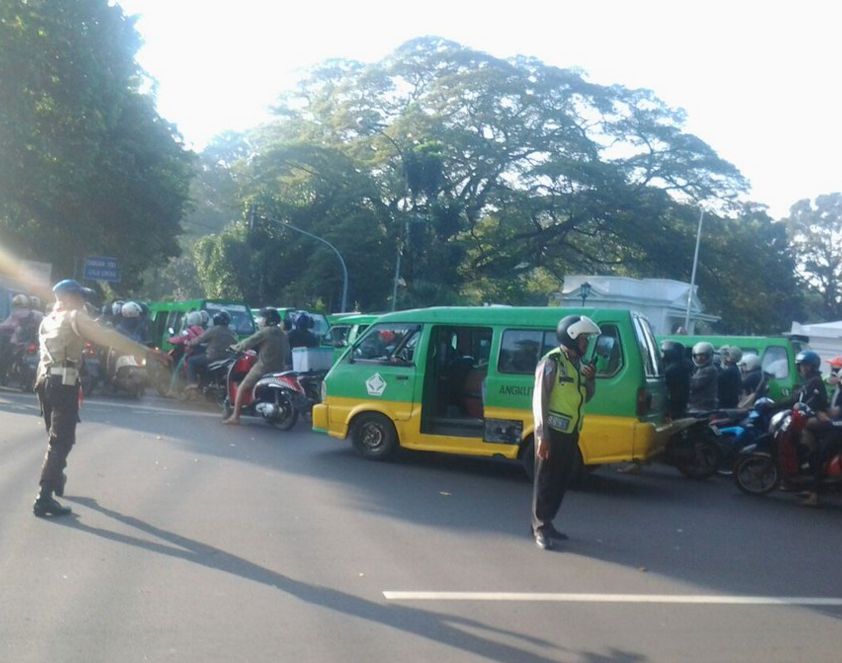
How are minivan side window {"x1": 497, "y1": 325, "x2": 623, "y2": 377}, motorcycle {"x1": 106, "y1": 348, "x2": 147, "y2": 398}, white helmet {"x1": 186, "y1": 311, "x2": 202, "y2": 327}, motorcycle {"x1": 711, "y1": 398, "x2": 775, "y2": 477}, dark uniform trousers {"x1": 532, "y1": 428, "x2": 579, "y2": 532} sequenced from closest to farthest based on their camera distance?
dark uniform trousers {"x1": 532, "y1": 428, "x2": 579, "y2": 532}, minivan side window {"x1": 497, "y1": 325, "x2": 623, "y2": 377}, motorcycle {"x1": 711, "y1": 398, "x2": 775, "y2": 477}, motorcycle {"x1": 106, "y1": 348, "x2": 147, "y2": 398}, white helmet {"x1": 186, "y1": 311, "x2": 202, "y2": 327}

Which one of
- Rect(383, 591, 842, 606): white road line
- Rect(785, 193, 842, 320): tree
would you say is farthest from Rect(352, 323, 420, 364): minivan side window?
Rect(785, 193, 842, 320): tree

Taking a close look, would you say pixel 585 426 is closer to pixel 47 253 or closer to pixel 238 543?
pixel 238 543

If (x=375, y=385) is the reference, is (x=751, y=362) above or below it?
above

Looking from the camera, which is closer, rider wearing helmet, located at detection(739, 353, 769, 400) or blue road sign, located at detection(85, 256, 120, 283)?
rider wearing helmet, located at detection(739, 353, 769, 400)

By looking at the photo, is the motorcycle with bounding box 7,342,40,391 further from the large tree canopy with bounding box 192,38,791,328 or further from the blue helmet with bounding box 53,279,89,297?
the large tree canopy with bounding box 192,38,791,328

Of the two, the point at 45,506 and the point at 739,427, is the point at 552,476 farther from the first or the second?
the point at 739,427

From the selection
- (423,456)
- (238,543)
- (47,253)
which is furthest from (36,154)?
→ (238,543)

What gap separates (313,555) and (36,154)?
81.6 feet

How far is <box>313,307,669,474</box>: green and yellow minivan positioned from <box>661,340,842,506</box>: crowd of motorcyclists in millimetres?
1472

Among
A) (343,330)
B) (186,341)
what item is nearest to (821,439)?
(186,341)

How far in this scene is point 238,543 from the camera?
7246 millimetres

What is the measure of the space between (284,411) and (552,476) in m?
7.09

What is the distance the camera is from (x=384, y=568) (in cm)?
680

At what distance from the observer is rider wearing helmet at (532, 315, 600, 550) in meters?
7.68
